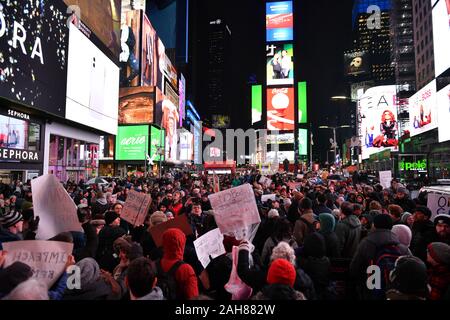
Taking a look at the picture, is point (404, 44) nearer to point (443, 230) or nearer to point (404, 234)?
point (443, 230)

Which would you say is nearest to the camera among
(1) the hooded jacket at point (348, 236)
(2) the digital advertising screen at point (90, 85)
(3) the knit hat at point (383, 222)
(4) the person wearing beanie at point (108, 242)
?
(3) the knit hat at point (383, 222)

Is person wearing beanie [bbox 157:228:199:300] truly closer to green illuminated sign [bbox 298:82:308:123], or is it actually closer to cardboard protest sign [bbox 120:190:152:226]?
cardboard protest sign [bbox 120:190:152:226]

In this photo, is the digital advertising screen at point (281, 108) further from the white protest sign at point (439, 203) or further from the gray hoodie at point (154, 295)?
the gray hoodie at point (154, 295)

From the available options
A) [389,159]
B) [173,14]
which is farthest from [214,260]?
[173,14]

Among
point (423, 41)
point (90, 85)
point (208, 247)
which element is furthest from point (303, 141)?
point (208, 247)

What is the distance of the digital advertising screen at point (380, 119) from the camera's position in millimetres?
72375

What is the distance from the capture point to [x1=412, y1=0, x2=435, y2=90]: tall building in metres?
55.1

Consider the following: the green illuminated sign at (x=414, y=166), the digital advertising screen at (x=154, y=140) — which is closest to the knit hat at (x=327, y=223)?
the green illuminated sign at (x=414, y=166)

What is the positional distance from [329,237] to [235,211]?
1.54 metres

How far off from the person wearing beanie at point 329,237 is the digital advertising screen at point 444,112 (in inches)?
1351

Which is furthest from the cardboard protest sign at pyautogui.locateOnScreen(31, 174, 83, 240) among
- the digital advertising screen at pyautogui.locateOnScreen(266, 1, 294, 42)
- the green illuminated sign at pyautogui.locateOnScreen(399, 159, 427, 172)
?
the digital advertising screen at pyautogui.locateOnScreen(266, 1, 294, 42)

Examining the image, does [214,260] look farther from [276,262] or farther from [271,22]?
[271,22]

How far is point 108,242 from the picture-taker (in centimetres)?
525

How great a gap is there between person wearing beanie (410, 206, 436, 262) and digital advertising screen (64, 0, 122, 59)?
3329cm
